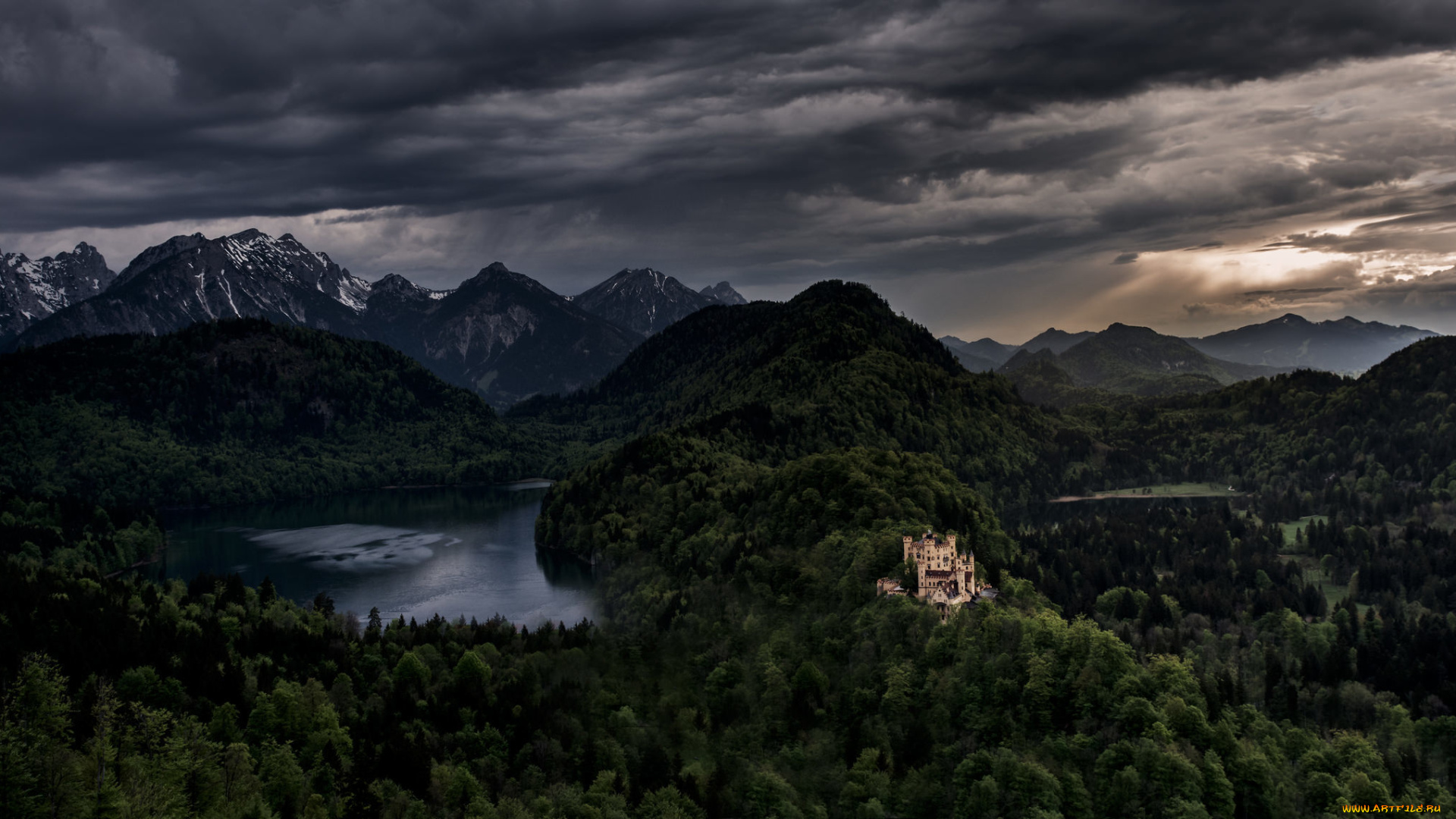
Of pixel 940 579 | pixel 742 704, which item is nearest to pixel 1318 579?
pixel 940 579

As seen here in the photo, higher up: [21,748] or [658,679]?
[21,748]

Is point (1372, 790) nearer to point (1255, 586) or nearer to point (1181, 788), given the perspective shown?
point (1181, 788)

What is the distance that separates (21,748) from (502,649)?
52.8 m

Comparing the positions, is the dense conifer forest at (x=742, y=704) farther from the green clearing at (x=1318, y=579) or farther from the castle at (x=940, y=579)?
the green clearing at (x=1318, y=579)

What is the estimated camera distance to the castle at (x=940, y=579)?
105 m

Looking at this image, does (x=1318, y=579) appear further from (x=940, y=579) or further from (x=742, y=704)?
(x=742, y=704)

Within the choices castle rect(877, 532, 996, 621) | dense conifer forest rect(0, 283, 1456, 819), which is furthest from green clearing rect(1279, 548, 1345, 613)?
castle rect(877, 532, 996, 621)

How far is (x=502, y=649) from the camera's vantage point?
4405 inches

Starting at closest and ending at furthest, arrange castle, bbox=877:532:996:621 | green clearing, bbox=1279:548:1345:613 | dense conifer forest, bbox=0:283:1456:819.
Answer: dense conifer forest, bbox=0:283:1456:819 < castle, bbox=877:532:996:621 < green clearing, bbox=1279:548:1345:613

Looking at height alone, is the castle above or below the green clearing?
above

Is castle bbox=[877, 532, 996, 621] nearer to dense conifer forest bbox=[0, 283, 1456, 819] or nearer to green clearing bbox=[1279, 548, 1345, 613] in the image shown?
dense conifer forest bbox=[0, 283, 1456, 819]

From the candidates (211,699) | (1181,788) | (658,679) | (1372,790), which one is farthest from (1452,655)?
(211,699)

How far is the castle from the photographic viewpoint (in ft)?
345

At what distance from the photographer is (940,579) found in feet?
350
